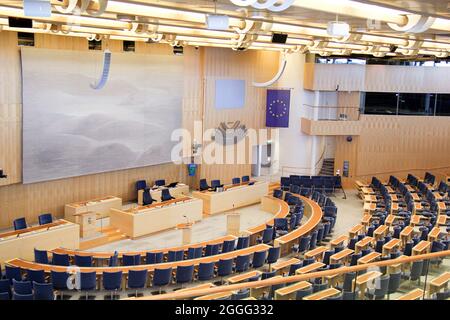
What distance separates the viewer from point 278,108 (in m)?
24.0

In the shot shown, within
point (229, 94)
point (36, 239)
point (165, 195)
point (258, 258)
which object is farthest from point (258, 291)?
point (229, 94)

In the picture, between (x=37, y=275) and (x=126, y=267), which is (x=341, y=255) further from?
(x=37, y=275)

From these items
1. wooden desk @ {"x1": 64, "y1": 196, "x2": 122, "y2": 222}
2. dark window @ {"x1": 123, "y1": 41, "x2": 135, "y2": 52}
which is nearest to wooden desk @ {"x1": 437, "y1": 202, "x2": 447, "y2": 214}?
wooden desk @ {"x1": 64, "y1": 196, "x2": 122, "y2": 222}

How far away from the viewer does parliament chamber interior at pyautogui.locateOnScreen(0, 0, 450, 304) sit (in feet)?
30.8

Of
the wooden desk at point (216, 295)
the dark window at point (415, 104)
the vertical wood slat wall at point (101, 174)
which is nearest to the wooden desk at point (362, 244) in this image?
the vertical wood slat wall at point (101, 174)

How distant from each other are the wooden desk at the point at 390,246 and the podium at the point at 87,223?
7.99 metres

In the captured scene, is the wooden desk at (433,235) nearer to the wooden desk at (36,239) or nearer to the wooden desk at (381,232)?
the wooden desk at (381,232)

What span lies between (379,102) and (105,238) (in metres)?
14.0

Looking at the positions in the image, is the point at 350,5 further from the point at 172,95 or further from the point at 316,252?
the point at 172,95

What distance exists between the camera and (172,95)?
68.0ft

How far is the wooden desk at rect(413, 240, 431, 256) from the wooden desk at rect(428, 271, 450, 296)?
605 centimetres

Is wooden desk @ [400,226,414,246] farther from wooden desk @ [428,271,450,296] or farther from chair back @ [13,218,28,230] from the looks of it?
chair back @ [13,218,28,230]
